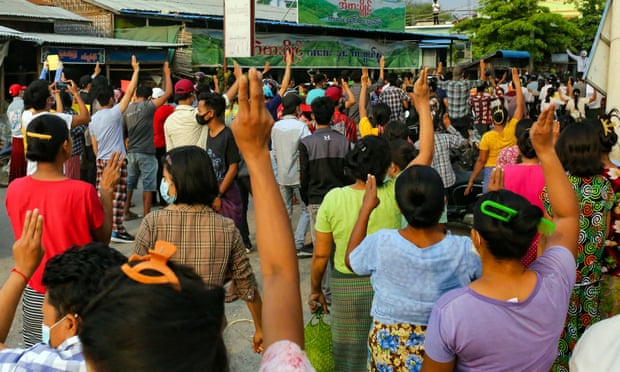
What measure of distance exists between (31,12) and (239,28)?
14273 mm

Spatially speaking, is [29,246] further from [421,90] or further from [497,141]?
[497,141]

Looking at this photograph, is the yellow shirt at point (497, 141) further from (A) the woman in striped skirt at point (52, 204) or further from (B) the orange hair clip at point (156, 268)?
(B) the orange hair clip at point (156, 268)

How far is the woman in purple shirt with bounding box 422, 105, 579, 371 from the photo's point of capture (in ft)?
8.00

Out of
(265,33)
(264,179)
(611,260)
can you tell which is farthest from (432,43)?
(264,179)

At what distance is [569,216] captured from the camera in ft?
9.44

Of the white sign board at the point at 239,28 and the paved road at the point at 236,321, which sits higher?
the white sign board at the point at 239,28

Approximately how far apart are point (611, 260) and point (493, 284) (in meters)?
1.85

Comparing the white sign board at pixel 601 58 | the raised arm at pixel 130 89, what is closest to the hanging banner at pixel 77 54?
the raised arm at pixel 130 89

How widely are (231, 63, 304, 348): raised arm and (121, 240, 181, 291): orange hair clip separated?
0.87 feet

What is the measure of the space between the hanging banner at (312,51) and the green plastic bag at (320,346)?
18378mm

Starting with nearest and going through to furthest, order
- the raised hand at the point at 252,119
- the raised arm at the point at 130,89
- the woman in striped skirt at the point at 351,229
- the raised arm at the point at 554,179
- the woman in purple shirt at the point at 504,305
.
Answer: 1. the raised hand at the point at 252,119
2. the woman in purple shirt at the point at 504,305
3. the raised arm at the point at 554,179
4. the woman in striped skirt at the point at 351,229
5. the raised arm at the point at 130,89

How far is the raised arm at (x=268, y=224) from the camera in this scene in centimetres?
176

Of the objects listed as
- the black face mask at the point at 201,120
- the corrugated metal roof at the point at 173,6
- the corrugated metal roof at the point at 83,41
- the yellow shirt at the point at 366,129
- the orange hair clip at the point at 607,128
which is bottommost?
the yellow shirt at the point at 366,129

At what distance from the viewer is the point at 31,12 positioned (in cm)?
1883
